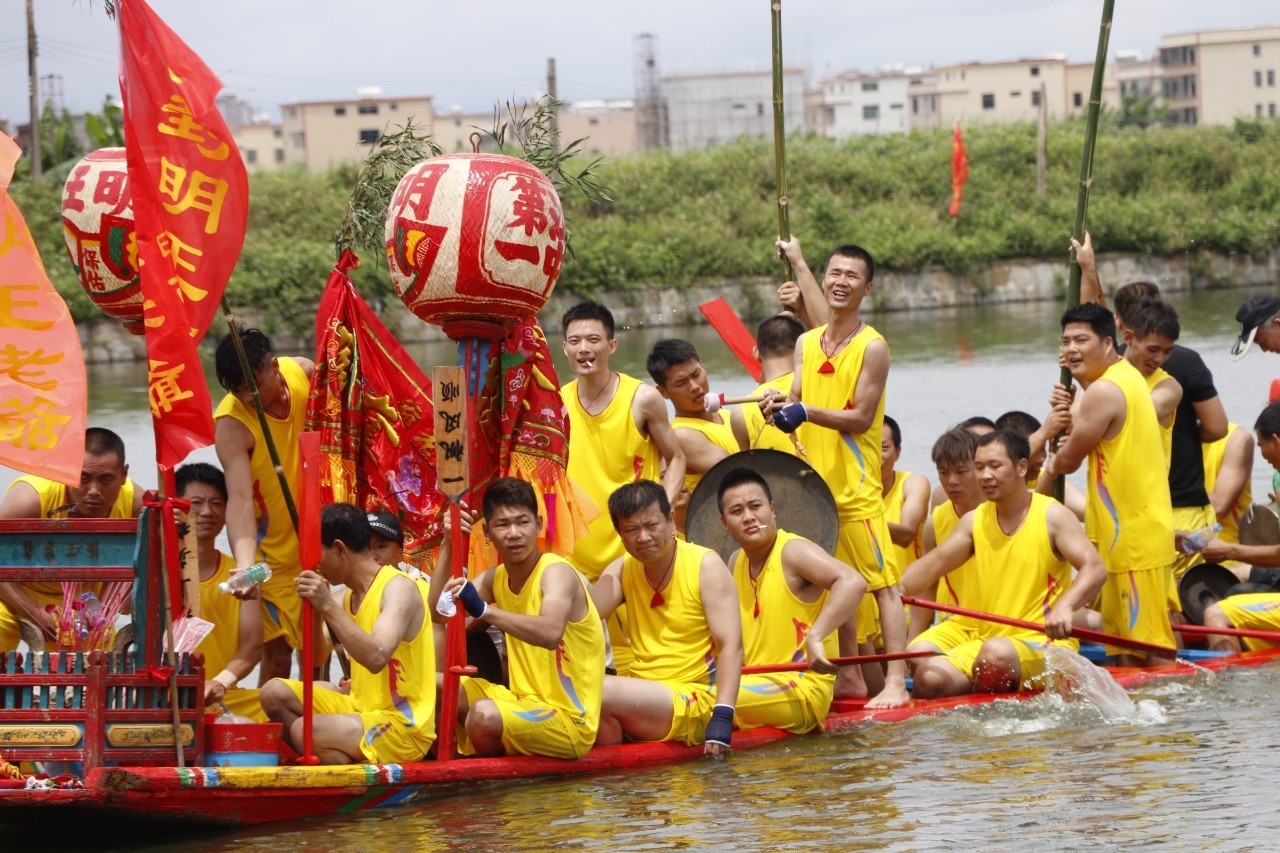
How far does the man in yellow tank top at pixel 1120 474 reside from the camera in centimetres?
838

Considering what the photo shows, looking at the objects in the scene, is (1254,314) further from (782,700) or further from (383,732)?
(383,732)

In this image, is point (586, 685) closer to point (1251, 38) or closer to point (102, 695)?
point (102, 695)

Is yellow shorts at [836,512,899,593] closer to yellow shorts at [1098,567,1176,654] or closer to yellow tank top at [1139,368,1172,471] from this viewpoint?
yellow shorts at [1098,567,1176,654]

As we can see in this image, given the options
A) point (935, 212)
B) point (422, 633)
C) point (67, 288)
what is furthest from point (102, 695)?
point (935, 212)

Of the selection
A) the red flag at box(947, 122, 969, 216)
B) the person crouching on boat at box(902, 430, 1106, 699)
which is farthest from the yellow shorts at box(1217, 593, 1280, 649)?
the red flag at box(947, 122, 969, 216)

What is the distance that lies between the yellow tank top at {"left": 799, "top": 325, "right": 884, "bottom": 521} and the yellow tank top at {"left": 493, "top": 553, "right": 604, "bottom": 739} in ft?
6.07

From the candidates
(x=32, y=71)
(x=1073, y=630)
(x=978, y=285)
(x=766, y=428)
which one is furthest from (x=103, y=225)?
(x=978, y=285)

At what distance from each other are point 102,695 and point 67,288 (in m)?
29.1

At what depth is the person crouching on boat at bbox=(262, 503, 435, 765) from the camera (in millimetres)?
6641

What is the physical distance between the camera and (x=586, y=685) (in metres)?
6.96

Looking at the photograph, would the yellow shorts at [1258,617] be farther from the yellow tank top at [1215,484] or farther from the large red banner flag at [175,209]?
the large red banner flag at [175,209]

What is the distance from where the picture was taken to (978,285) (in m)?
40.6

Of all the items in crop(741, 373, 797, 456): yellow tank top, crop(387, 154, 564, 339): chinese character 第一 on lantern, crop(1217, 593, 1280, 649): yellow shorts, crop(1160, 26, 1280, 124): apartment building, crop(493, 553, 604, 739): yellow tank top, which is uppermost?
crop(1160, 26, 1280, 124): apartment building

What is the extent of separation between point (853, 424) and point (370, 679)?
8.87ft
